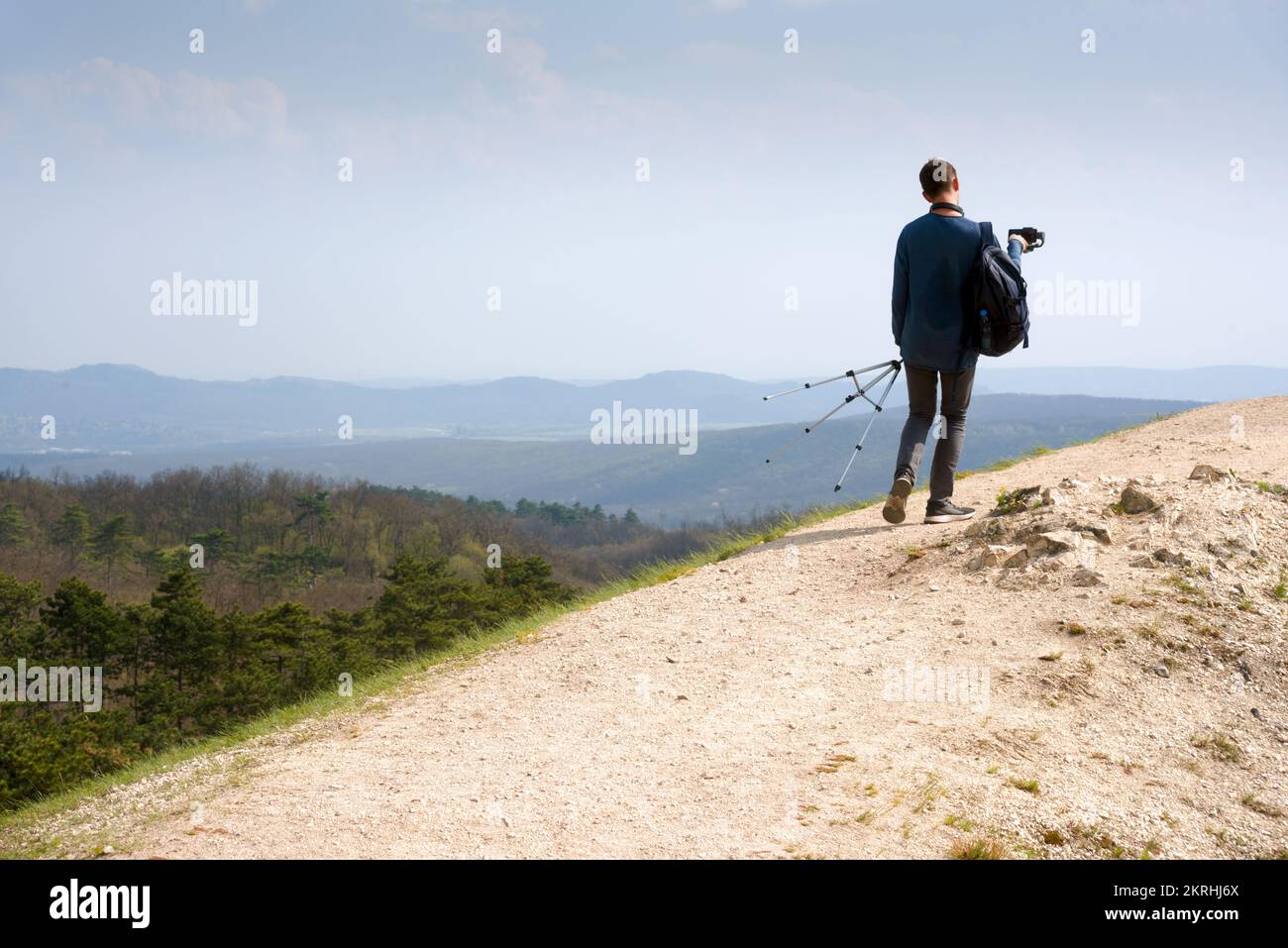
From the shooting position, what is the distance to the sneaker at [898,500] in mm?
9602

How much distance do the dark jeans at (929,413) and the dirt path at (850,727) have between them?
Answer: 2.83 feet

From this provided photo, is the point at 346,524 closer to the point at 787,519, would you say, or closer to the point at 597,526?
the point at 597,526

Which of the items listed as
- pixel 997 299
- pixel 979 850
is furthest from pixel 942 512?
pixel 979 850

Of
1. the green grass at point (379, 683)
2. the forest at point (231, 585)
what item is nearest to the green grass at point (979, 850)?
the green grass at point (379, 683)

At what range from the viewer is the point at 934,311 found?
9164mm

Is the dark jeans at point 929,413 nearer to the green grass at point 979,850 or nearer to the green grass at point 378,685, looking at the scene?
the green grass at point 378,685

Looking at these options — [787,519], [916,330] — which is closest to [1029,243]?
[916,330]

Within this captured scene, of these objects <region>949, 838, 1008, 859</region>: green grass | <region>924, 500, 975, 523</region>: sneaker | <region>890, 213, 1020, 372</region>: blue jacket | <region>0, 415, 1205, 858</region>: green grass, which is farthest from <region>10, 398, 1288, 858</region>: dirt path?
<region>890, 213, 1020, 372</region>: blue jacket

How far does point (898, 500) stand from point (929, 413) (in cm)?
91

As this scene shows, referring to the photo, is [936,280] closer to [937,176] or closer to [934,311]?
[934,311]

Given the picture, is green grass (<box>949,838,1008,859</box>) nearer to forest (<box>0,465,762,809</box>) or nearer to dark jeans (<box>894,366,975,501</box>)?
dark jeans (<box>894,366,975,501</box>)

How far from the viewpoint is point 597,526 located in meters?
171

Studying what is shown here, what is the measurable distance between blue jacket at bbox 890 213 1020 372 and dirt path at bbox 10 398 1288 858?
1.72 m
